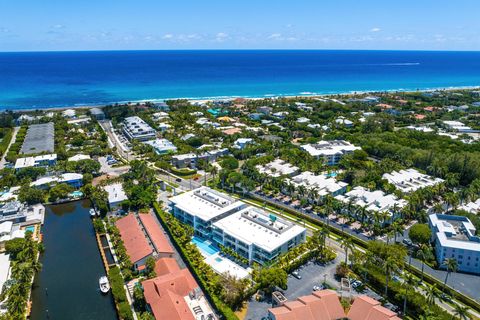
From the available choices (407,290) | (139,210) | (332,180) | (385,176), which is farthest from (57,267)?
(385,176)

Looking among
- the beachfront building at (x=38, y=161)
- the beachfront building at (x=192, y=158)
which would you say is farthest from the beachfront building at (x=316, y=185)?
the beachfront building at (x=38, y=161)

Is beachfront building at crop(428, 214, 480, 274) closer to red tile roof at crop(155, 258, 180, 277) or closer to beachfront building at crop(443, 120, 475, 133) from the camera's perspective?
red tile roof at crop(155, 258, 180, 277)

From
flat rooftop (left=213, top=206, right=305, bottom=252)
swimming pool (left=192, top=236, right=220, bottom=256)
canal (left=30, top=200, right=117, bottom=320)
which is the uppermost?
flat rooftop (left=213, top=206, right=305, bottom=252)

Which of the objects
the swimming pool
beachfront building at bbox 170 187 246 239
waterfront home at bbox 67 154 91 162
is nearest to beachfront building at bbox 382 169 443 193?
beachfront building at bbox 170 187 246 239

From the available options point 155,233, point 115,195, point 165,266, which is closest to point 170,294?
point 165,266

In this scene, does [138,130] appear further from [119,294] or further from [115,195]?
[119,294]
